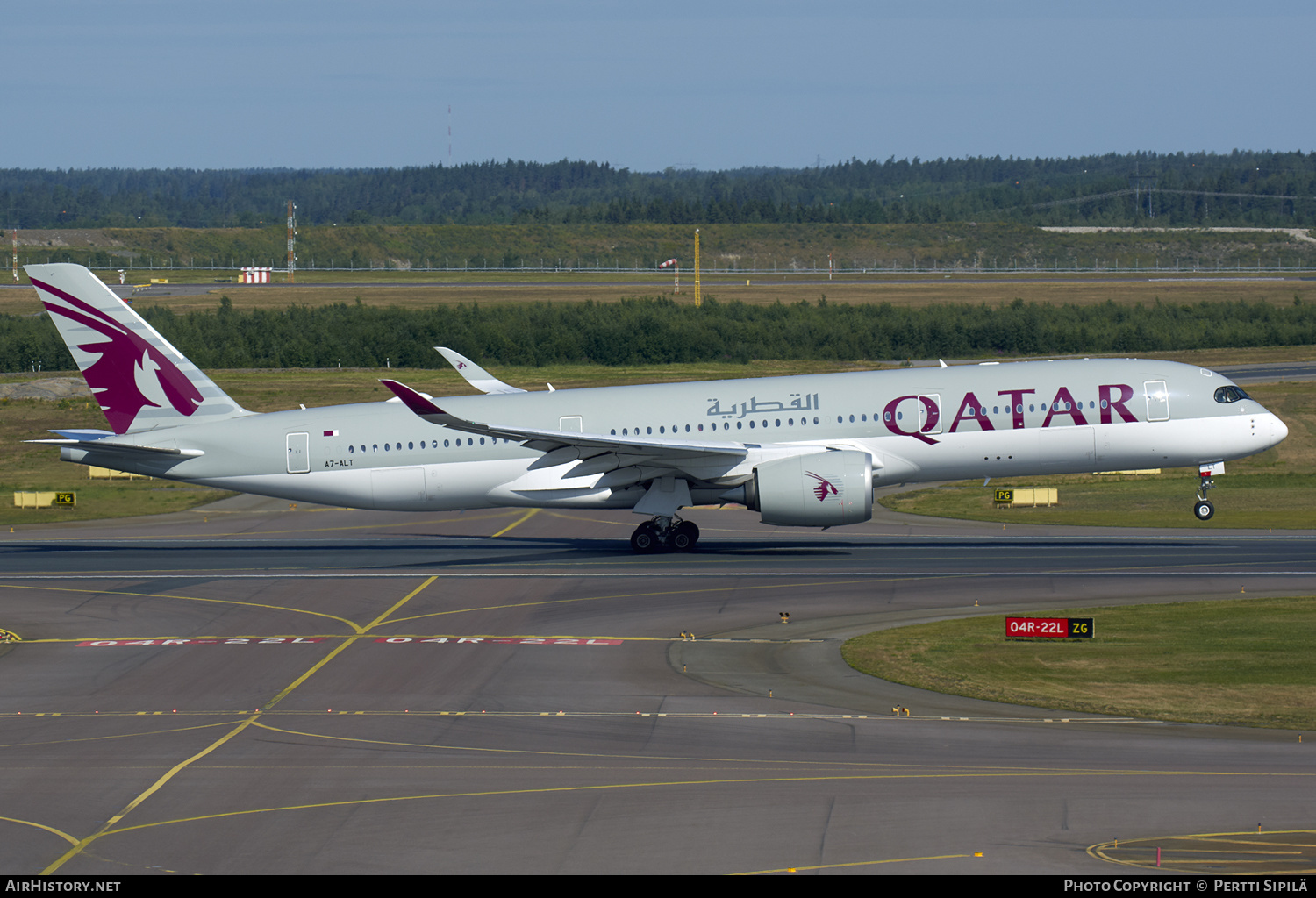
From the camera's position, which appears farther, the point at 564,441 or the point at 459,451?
the point at 459,451

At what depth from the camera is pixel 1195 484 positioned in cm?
5759

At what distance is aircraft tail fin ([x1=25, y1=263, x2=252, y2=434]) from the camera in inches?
1708

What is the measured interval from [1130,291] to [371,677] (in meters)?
141

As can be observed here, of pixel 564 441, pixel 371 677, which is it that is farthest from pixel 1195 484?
pixel 371 677

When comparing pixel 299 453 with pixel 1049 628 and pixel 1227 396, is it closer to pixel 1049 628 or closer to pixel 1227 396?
pixel 1049 628

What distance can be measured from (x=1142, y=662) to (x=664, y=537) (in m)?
18.9

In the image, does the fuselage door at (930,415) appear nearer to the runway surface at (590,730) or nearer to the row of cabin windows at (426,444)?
the runway surface at (590,730)

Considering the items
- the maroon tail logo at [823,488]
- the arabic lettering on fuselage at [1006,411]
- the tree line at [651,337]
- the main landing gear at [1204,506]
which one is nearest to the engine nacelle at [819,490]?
the maroon tail logo at [823,488]

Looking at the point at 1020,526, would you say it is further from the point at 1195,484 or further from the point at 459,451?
the point at 459,451

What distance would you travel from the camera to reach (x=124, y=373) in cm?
4378

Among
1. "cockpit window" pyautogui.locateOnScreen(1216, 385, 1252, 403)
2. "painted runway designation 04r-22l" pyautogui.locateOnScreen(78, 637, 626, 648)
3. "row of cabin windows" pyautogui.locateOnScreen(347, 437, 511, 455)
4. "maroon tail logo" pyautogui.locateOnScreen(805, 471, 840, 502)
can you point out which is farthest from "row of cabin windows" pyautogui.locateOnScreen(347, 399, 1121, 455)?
"painted runway designation 04r-22l" pyautogui.locateOnScreen(78, 637, 626, 648)

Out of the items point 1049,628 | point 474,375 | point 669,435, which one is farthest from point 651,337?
point 1049,628

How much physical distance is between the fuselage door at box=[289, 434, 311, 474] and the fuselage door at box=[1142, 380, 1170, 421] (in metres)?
26.5

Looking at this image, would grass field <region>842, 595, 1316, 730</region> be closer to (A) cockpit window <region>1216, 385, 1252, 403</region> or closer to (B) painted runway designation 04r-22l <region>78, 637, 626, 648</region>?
(B) painted runway designation 04r-22l <region>78, 637, 626, 648</region>
